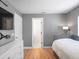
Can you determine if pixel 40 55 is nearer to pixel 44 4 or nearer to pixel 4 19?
pixel 44 4

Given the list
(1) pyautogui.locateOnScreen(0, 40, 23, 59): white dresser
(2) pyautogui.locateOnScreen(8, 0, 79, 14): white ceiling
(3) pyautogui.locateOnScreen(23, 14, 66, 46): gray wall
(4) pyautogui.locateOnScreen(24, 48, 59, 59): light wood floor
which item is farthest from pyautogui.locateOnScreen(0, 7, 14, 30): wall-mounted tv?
(3) pyautogui.locateOnScreen(23, 14, 66, 46): gray wall

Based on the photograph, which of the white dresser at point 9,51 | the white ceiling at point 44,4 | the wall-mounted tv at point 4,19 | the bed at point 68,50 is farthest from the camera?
the white ceiling at point 44,4

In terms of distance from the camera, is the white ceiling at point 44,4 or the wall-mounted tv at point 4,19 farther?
the white ceiling at point 44,4

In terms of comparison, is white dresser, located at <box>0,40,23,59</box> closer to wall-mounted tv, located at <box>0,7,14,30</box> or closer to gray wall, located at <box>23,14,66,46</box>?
wall-mounted tv, located at <box>0,7,14,30</box>

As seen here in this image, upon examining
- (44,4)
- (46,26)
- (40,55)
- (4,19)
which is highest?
(44,4)

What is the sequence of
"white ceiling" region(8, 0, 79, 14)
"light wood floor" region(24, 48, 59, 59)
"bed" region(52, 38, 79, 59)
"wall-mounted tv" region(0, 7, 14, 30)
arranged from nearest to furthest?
"bed" region(52, 38, 79, 59), "wall-mounted tv" region(0, 7, 14, 30), "white ceiling" region(8, 0, 79, 14), "light wood floor" region(24, 48, 59, 59)

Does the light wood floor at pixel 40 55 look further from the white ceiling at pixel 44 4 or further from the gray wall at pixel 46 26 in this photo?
the white ceiling at pixel 44 4

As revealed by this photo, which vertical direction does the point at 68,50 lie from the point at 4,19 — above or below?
below

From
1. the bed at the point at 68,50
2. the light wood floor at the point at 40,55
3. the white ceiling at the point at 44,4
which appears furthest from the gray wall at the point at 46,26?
the bed at the point at 68,50

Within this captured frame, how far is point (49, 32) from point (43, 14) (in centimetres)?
130

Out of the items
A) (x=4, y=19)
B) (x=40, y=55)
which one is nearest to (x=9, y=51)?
(x=4, y=19)

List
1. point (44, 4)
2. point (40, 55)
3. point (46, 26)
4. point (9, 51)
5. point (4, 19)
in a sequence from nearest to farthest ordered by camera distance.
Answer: point (9, 51), point (4, 19), point (44, 4), point (40, 55), point (46, 26)

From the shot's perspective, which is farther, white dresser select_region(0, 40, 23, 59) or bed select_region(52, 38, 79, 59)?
bed select_region(52, 38, 79, 59)

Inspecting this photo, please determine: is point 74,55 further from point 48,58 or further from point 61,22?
point 61,22
